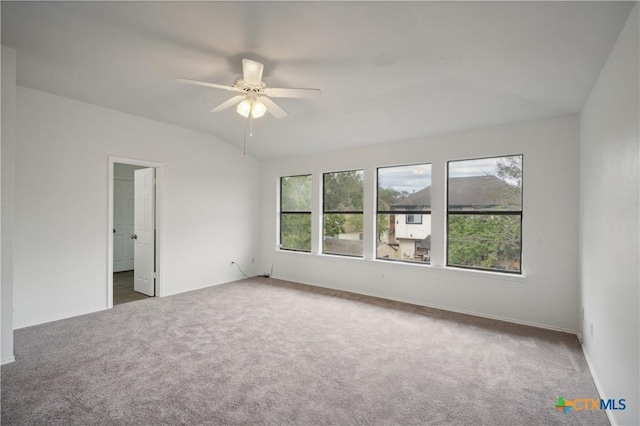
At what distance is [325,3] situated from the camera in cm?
202

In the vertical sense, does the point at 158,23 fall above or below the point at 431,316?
above

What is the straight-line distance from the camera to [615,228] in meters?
2.00

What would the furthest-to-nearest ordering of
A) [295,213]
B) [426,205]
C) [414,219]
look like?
1. [295,213]
2. [414,219]
3. [426,205]

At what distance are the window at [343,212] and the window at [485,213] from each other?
1.48 m

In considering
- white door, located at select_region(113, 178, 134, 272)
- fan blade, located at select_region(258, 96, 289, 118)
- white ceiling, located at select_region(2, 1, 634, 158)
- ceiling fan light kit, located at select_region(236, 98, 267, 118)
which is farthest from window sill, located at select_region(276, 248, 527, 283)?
white door, located at select_region(113, 178, 134, 272)

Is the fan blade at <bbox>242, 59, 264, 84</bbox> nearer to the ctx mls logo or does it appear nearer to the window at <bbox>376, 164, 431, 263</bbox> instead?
the window at <bbox>376, 164, 431, 263</bbox>

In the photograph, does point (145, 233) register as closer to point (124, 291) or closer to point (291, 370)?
point (124, 291)

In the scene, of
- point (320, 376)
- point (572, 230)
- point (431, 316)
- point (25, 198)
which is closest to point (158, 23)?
point (25, 198)

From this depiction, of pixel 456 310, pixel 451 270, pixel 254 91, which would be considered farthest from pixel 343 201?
pixel 254 91

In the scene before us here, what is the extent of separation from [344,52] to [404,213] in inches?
108

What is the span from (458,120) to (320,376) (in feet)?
10.8

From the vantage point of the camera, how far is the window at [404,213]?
4.49 m

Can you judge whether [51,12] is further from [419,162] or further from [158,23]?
[419,162]

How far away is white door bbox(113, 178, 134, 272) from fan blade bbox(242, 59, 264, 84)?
18.9 feet
